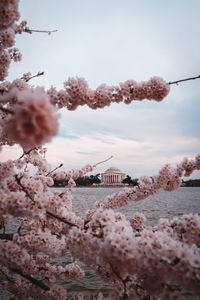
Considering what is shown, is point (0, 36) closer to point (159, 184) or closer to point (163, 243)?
point (163, 243)

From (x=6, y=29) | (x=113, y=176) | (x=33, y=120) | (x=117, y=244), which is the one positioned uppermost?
(x=6, y=29)

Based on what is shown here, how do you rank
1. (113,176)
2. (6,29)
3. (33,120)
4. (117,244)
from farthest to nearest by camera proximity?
(113,176)
(6,29)
(117,244)
(33,120)

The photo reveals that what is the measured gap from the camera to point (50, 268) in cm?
562

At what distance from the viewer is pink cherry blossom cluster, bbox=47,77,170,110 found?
344cm

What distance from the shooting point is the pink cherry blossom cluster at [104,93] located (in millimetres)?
3439

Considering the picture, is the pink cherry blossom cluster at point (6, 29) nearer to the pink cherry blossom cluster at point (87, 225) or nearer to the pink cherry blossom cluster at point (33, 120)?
the pink cherry blossom cluster at point (87, 225)

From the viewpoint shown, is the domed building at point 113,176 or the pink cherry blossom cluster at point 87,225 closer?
the pink cherry blossom cluster at point 87,225

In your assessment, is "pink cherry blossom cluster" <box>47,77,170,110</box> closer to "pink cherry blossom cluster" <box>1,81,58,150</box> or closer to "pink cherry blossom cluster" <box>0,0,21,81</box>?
"pink cherry blossom cluster" <box>0,0,21,81</box>

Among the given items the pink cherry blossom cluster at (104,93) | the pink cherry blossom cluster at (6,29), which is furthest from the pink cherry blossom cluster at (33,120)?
the pink cherry blossom cluster at (104,93)

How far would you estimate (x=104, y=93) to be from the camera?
3.66 m

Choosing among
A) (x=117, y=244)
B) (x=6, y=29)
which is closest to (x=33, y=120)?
(x=117, y=244)

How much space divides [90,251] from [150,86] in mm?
2749

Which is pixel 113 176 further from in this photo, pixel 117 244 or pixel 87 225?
pixel 117 244

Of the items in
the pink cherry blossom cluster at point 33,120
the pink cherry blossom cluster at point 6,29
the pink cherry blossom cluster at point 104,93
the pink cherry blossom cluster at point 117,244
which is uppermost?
the pink cherry blossom cluster at point 6,29
